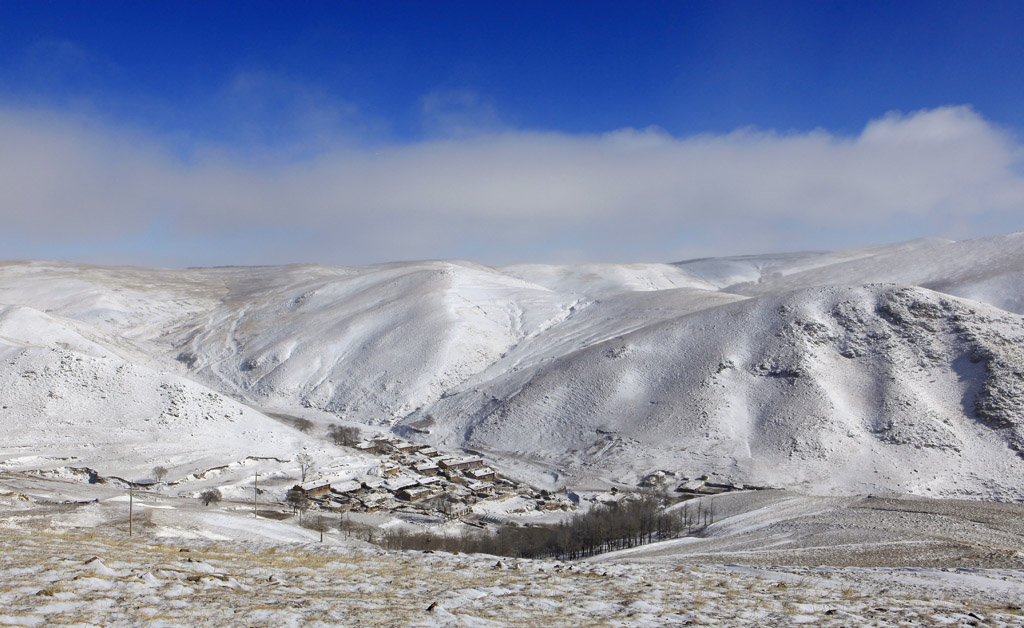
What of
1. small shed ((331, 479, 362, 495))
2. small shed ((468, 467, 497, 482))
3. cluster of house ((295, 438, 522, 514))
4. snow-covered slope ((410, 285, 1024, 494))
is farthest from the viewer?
small shed ((468, 467, 497, 482))

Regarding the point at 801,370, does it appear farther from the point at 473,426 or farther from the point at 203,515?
the point at 203,515

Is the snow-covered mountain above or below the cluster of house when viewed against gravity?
above

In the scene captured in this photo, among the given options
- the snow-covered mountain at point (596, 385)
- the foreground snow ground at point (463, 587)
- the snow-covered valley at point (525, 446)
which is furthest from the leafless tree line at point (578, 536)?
the snow-covered mountain at point (596, 385)

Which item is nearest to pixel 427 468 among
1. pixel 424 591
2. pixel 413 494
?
pixel 413 494

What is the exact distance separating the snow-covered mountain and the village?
478cm

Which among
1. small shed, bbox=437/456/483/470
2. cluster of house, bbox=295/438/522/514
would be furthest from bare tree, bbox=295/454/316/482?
small shed, bbox=437/456/483/470

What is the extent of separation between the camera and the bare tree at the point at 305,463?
50.2 m

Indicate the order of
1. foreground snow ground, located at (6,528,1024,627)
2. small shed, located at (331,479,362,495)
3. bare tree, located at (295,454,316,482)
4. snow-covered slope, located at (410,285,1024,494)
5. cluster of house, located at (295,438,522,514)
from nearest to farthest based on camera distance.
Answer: foreground snow ground, located at (6,528,1024,627) < cluster of house, located at (295,438,522,514) < small shed, located at (331,479,362,495) < bare tree, located at (295,454,316,482) < snow-covered slope, located at (410,285,1024,494)

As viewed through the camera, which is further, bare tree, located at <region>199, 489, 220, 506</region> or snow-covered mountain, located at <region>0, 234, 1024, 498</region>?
snow-covered mountain, located at <region>0, 234, 1024, 498</region>

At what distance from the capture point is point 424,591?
36.0 ft

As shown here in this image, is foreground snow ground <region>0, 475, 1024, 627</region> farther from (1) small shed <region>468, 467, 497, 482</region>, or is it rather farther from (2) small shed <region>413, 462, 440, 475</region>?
(2) small shed <region>413, 462, 440, 475</region>

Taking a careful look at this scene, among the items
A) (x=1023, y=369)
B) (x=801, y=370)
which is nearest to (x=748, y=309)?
(x=801, y=370)

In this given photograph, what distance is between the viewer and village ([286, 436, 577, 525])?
42.9 meters

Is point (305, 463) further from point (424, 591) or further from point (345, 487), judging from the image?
point (424, 591)
